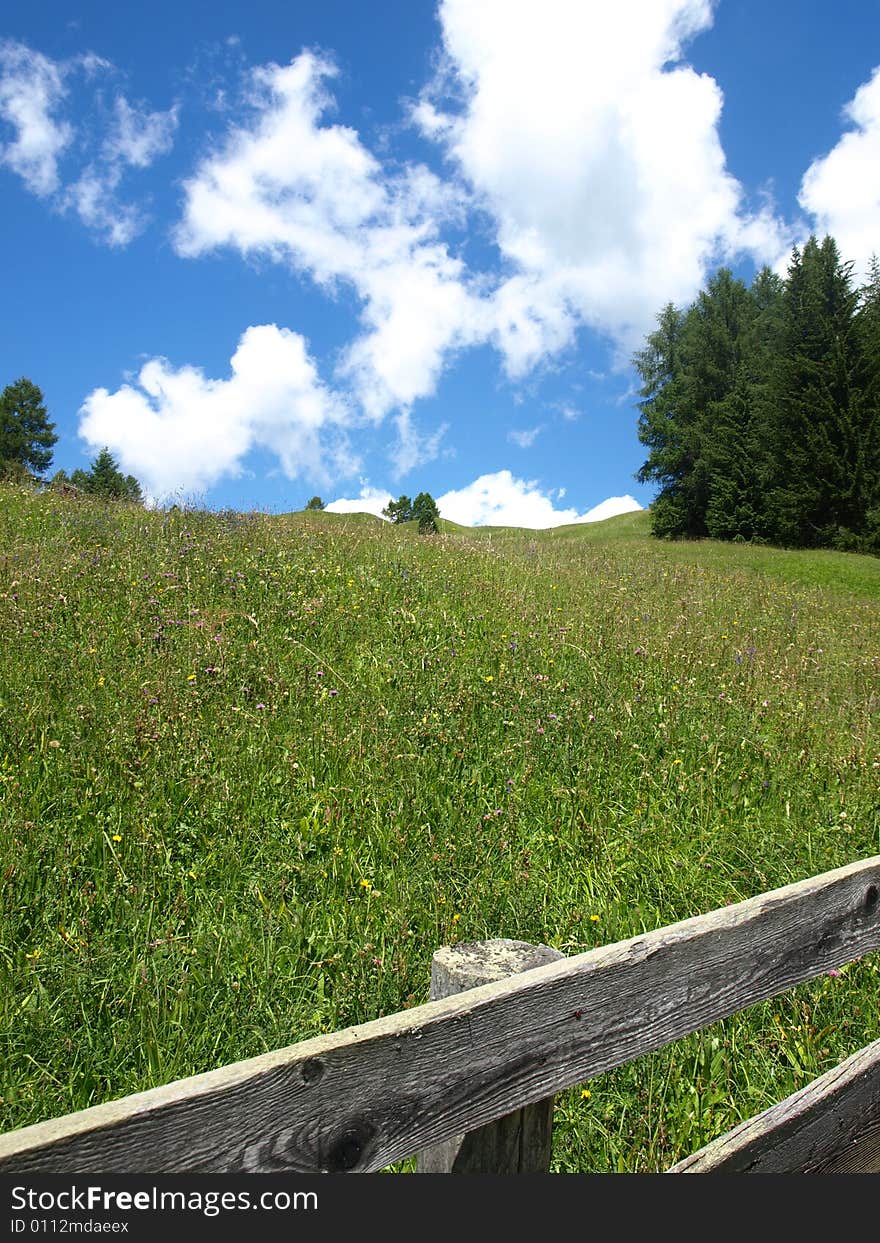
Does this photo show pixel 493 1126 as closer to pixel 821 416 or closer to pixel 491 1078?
pixel 491 1078

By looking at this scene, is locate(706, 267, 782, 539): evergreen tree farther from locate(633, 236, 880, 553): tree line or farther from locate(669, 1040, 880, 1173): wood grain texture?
locate(669, 1040, 880, 1173): wood grain texture

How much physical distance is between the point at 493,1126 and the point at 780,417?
38.0 m

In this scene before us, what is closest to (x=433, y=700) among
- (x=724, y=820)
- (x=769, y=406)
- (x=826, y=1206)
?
(x=724, y=820)

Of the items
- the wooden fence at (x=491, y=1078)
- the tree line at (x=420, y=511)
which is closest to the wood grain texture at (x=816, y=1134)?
the wooden fence at (x=491, y=1078)

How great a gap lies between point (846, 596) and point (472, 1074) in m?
18.1

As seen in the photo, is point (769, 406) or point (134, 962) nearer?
point (134, 962)

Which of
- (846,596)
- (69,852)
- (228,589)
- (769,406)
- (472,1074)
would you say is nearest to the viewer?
(472,1074)

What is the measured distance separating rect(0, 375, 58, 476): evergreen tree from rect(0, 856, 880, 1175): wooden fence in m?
67.6

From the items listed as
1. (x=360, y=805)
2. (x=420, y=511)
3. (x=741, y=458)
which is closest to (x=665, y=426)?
(x=741, y=458)

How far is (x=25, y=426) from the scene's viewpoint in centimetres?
6203

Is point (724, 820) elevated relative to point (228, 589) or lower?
lower

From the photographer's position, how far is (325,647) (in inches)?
279

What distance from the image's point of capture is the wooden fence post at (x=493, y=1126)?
1565 mm

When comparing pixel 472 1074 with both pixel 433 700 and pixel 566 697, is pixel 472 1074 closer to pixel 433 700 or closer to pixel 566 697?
pixel 433 700
